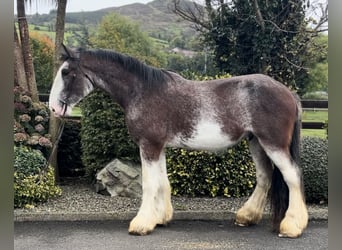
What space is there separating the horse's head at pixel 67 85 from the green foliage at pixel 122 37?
11.5ft

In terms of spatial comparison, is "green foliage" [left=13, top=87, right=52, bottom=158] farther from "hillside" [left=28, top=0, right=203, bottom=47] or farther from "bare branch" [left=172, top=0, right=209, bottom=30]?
"bare branch" [left=172, top=0, right=209, bottom=30]

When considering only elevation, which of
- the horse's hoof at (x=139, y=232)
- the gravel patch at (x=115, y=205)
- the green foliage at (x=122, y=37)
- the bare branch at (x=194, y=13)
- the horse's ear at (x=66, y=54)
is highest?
the bare branch at (x=194, y=13)

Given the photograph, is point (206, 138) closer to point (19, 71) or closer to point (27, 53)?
point (19, 71)

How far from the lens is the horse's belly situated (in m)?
3.84

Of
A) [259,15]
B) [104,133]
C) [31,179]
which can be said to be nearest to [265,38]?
[259,15]

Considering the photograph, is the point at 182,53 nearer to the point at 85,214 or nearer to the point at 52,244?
the point at 85,214

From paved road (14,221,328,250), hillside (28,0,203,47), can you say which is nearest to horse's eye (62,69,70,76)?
paved road (14,221,328,250)

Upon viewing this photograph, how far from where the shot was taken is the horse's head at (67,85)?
379cm

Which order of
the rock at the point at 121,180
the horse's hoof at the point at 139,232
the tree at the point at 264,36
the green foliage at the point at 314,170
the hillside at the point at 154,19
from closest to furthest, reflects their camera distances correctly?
the horse's hoof at the point at 139,232
the green foliage at the point at 314,170
the rock at the point at 121,180
the tree at the point at 264,36
the hillside at the point at 154,19

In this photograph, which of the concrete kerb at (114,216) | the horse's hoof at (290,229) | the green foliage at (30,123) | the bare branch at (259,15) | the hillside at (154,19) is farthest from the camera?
the hillside at (154,19)

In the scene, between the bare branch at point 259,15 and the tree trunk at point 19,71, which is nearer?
the tree trunk at point 19,71

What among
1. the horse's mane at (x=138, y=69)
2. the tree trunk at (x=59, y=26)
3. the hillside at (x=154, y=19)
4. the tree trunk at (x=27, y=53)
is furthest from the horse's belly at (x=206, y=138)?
the hillside at (x=154, y=19)

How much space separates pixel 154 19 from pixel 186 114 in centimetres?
445

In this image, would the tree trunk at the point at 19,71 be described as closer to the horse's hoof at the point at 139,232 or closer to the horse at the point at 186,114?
the horse at the point at 186,114
